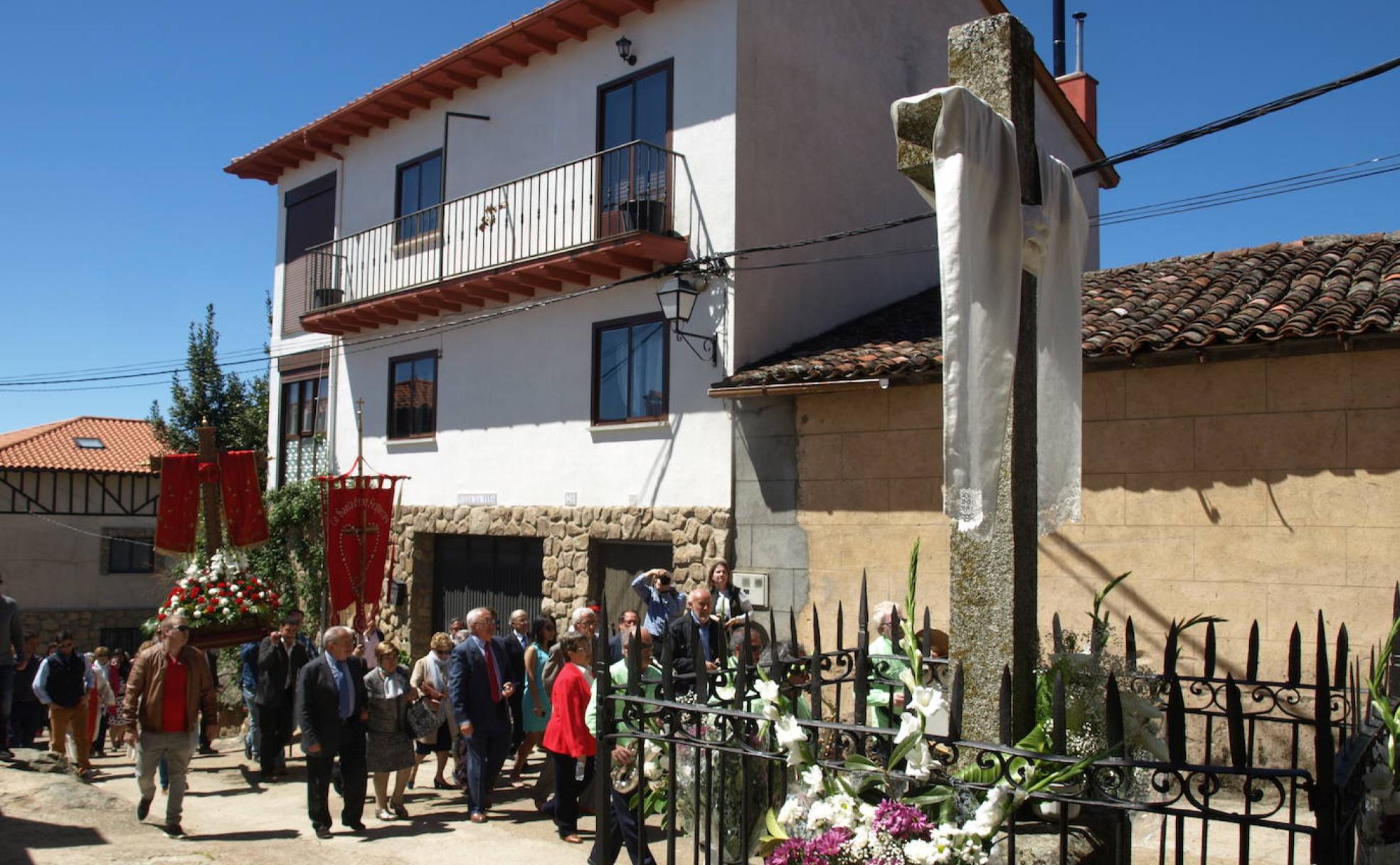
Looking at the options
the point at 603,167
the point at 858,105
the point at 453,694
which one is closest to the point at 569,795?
the point at 453,694

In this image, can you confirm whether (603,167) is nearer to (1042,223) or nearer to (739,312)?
(739,312)

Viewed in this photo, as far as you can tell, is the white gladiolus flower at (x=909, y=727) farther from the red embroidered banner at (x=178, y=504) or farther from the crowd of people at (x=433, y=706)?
the red embroidered banner at (x=178, y=504)

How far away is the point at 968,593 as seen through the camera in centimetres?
380

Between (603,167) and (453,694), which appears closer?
(453,694)

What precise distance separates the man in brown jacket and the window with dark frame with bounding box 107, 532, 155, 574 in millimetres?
23157

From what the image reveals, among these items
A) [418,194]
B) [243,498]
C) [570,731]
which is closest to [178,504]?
[243,498]

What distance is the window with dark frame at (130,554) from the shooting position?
29562 mm

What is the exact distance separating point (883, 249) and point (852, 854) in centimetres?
1139

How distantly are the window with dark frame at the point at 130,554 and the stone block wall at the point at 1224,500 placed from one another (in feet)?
84.7

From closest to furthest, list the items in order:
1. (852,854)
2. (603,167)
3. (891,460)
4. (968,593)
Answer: (852,854) < (968,593) < (891,460) < (603,167)

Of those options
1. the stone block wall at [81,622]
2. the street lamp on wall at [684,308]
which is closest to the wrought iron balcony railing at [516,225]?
the street lamp on wall at [684,308]

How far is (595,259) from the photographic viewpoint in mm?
12578

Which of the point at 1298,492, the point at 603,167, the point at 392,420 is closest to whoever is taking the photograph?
the point at 1298,492

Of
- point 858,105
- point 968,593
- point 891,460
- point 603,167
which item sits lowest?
point 968,593
